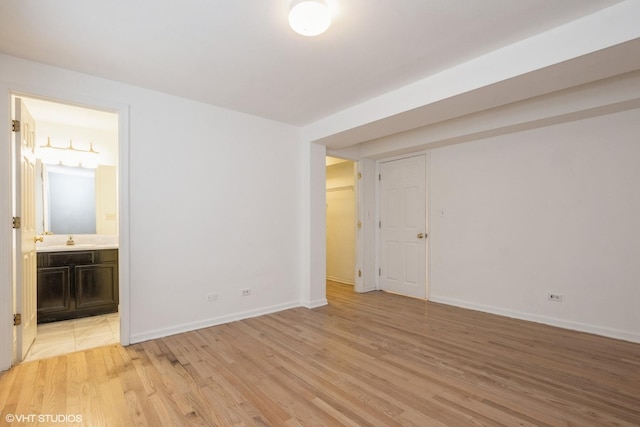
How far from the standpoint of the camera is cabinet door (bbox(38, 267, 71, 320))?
3.59 meters

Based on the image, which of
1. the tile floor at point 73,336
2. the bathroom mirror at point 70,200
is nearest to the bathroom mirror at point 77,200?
the bathroom mirror at point 70,200

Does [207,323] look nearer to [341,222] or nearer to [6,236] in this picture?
[6,236]

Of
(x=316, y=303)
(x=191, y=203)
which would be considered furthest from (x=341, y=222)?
(x=191, y=203)

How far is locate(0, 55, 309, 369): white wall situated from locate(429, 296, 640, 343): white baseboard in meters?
2.29

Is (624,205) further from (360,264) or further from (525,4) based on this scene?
(360,264)

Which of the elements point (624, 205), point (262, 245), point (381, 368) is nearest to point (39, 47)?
point (262, 245)

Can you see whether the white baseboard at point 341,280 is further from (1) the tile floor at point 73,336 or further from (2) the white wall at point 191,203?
(1) the tile floor at point 73,336

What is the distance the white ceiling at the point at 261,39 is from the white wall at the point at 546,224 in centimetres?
184

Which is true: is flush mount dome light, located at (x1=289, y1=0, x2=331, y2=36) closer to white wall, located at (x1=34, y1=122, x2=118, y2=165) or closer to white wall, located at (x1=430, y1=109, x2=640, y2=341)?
white wall, located at (x1=430, y1=109, x2=640, y2=341)

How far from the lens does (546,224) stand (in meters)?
3.59

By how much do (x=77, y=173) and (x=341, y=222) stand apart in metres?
4.28

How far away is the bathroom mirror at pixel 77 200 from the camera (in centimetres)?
414

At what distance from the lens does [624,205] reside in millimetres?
3109

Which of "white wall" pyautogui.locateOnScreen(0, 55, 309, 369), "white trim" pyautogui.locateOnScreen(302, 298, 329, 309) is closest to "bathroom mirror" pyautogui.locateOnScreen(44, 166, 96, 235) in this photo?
"white wall" pyautogui.locateOnScreen(0, 55, 309, 369)
